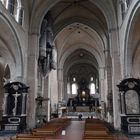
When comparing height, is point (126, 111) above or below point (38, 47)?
below

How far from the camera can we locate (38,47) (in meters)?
17.8

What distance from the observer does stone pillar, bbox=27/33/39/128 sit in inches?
630

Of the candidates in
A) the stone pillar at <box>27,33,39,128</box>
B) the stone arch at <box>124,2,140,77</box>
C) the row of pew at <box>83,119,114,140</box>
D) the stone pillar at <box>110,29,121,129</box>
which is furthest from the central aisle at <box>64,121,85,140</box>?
the stone arch at <box>124,2,140,77</box>

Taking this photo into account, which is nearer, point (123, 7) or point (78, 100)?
point (123, 7)

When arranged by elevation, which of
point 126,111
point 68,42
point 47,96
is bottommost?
point 126,111

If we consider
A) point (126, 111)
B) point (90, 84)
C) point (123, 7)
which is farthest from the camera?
point (90, 84)

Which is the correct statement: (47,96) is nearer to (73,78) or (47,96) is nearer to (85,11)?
(85,11)

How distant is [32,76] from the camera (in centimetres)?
1669

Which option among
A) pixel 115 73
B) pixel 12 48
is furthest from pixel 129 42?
pixel 12 48

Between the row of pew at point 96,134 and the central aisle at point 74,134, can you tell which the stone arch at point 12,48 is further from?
the row of pew at point 96,134

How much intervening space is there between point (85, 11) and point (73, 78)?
28107 mm

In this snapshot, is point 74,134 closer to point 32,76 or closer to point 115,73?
point 115,73

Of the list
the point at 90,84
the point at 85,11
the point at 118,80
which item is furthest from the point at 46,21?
the point at 90,84

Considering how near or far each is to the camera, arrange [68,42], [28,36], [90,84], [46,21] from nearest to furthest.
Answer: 1. [28,36]
2. [46,21]
3. [68,42]
4. [90,84]
